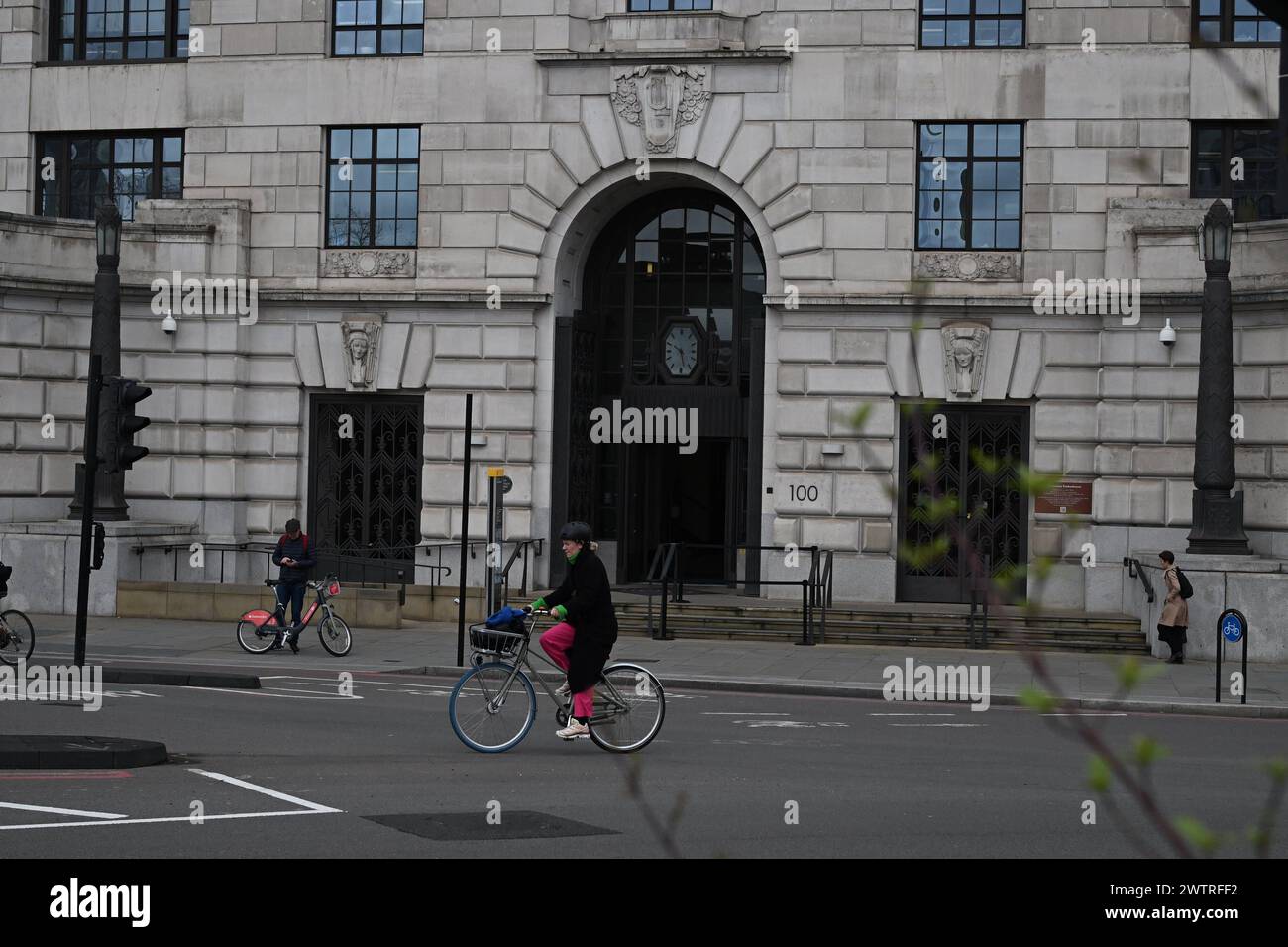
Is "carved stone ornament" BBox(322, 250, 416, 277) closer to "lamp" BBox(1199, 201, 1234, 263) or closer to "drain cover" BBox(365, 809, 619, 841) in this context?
"lamp" BBox(1199, 201, 1234, 263)

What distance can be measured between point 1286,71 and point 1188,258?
83.8 feet

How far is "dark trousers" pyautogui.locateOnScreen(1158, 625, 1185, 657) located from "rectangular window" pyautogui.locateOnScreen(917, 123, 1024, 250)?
27.6 ft

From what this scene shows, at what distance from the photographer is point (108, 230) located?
97.6ft

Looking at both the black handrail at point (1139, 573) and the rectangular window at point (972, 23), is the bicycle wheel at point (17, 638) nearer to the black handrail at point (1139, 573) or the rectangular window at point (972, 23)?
the black handrail at point (1139, 573)

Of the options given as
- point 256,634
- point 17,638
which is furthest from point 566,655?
point 256,634

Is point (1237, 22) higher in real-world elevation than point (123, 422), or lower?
higher

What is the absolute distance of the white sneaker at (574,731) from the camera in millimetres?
14797

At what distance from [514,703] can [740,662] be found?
9475mm

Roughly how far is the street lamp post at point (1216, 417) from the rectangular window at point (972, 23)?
6.39 meters

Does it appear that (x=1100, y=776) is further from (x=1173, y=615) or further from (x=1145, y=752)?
(x=1173, y=615)

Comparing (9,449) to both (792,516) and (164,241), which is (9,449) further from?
(792,516)

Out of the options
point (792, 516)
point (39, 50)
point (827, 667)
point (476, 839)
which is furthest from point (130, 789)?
point (39, 50)

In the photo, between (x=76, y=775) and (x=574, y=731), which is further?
(x=574, y=731)

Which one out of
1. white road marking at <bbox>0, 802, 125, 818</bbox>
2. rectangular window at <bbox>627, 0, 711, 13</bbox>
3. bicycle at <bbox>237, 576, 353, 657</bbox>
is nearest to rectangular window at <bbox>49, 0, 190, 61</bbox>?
rectangular window at <bbox>627, 0, 711, 13</bbox>
